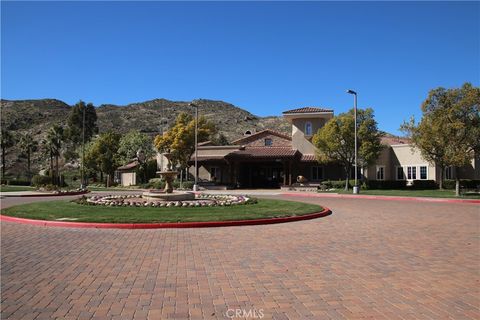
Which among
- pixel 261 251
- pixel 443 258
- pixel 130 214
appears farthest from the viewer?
pixel 130 214

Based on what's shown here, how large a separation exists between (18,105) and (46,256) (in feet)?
551

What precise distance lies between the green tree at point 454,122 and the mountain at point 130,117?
256ft

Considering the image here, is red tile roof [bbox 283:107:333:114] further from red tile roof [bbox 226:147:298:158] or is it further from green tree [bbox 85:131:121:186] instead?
green tree [bbox 85:131:121:186]

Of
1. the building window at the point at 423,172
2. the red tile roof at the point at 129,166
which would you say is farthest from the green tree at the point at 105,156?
the building window at the point at 423,172

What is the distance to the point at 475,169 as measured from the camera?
41438 millimetres

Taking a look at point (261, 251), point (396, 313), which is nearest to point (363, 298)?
point (396, 313)

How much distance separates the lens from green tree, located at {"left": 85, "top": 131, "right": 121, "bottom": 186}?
6135cm

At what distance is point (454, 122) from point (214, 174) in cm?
2783

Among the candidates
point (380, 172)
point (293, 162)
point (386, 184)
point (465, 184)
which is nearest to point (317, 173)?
point (293, 162)

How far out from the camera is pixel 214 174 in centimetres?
4941

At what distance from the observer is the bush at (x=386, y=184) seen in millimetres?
41594

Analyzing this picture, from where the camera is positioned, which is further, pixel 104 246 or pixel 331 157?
pixel 331 157

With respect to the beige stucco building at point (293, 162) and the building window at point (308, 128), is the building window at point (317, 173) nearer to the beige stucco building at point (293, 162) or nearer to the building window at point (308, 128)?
the beige stucco building at point (293, 162)

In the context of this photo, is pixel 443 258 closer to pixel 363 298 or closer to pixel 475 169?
pixel 363 298
